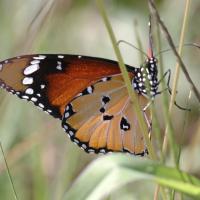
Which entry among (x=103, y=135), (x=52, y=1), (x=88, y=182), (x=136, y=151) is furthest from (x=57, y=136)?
(x=88, y=182)

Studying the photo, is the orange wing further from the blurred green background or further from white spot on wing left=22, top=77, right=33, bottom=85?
the blurred green background

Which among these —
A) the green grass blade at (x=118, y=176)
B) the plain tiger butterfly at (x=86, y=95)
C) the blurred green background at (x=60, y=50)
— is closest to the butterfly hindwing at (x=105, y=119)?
the plain tiger butterfly at (x=86, y=95)

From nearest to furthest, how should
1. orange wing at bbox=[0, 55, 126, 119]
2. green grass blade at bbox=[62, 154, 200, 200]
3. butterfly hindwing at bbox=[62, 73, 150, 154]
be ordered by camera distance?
green grass blade at bbox=[62, 154, 200, 200] → orange wing at bbox=[0, 55, 126, 119] → butterfly hindwing at bbox=[62, 73, 150, 154]

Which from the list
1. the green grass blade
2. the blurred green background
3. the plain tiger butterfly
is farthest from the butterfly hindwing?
the green grass blade

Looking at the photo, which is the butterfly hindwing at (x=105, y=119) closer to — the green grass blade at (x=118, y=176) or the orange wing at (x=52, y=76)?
the orange wing at (x=52, y=76)

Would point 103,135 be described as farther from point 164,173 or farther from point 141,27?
point 164,173

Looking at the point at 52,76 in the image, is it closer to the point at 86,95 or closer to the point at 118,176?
the point at 86,95

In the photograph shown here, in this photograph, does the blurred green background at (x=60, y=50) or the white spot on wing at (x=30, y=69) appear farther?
the blurred green background at (x=60, y=50)
